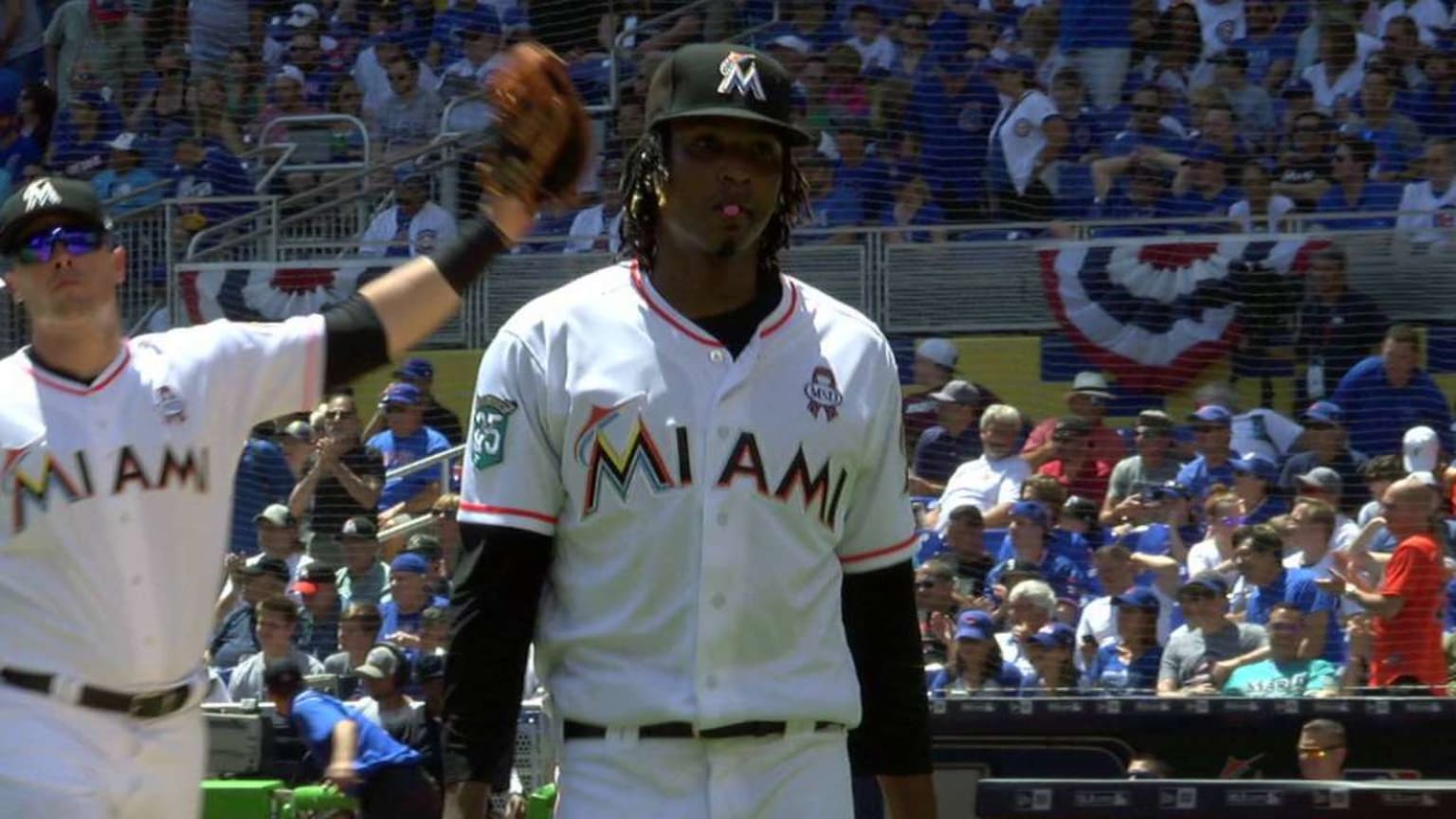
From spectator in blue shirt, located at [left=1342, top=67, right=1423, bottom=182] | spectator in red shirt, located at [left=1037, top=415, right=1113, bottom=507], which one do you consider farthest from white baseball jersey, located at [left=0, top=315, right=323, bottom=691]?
spectator in blue shirt, located at [left=1342, top=67, right=1423, bottom=182]

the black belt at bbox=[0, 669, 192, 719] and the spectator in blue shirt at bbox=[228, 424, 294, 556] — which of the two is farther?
the spectator in blue shirt at bbox=[228, 424, 294, 556]

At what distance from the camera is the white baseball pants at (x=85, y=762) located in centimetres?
328

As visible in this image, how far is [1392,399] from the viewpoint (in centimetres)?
928

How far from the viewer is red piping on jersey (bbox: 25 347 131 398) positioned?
138 inches

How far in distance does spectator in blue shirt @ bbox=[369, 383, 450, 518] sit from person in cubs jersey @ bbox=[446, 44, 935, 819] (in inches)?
287

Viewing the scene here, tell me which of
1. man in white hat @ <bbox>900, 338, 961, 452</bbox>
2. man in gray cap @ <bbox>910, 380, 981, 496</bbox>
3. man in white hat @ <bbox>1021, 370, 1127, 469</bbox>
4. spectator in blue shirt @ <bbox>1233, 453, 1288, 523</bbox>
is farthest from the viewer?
man in white hat @ <bbox>900, 338, 961, 452</bbox>

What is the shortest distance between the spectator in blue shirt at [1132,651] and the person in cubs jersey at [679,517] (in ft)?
17.0

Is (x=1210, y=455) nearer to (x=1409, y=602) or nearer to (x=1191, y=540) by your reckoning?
(x=1191, y=540)

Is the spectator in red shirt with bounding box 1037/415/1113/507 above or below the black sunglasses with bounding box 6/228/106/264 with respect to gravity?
below

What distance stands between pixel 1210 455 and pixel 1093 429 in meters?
0.53

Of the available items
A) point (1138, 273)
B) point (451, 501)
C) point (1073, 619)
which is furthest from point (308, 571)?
point (1138, 273)

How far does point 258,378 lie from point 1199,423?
20.9ft

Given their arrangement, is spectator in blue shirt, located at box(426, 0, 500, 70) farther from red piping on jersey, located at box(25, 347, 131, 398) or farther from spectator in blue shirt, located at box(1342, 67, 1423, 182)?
red piping on jersey, located at box(25, 347, 131, 398)

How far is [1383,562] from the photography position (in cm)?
802
